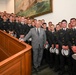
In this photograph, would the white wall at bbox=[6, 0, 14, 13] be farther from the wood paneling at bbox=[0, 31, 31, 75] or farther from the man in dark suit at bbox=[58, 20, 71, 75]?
the man in dark suit at bbox=[58, 20, 71, 75]

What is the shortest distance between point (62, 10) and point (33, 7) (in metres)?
2.43

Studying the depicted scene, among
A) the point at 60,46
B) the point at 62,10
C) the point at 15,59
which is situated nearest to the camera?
the point at 15,59

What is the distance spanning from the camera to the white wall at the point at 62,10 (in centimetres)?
738

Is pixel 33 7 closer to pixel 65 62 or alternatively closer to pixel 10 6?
pixel 10 6

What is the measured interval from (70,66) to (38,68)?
105cm

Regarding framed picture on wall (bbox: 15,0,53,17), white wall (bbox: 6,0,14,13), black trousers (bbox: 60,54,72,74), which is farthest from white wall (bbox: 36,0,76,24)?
white wall (bbox: 6,0,14,13)

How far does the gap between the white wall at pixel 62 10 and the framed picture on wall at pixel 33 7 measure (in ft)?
0.81

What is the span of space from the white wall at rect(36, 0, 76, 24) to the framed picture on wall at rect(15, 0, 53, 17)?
9.8 inches

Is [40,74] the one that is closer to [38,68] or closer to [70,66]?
[38,68]

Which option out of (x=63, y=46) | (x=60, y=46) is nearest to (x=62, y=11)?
(x=60, y=46)

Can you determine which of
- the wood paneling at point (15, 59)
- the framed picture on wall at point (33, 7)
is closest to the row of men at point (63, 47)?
the wood paneling at point (15, 59)

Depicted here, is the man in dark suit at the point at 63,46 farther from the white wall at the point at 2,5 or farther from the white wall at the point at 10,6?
the white wall at the point at 2,5

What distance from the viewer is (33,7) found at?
32.3 ft

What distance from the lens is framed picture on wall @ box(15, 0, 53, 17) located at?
8625 mm
